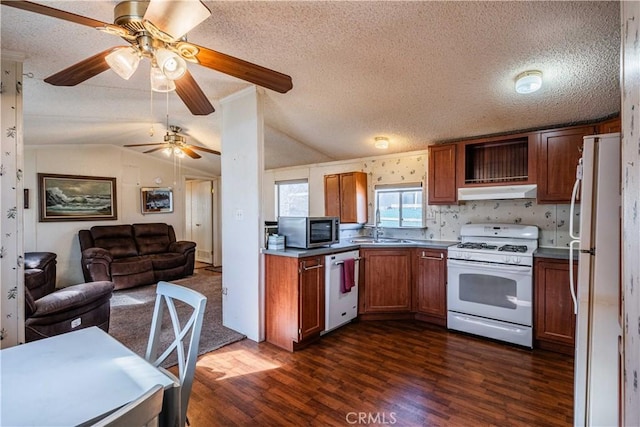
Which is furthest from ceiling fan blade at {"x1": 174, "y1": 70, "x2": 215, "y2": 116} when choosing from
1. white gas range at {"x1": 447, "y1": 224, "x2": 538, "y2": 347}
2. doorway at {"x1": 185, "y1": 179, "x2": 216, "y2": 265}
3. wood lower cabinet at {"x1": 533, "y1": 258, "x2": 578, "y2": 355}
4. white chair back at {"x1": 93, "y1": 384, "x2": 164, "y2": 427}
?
doorway at {"x1": 185, "y1": 179, "x2": 216, "y2": 265}

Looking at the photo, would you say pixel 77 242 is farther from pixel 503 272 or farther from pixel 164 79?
pixel 503 272

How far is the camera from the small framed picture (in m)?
5.85

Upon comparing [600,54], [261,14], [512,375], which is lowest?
[512,375]

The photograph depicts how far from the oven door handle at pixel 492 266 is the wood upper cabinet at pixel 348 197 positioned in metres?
1.53

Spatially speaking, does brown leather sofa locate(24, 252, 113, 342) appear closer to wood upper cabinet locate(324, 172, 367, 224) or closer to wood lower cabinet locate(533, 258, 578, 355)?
wood upper cabinet locate(324, 172, 367, 224)

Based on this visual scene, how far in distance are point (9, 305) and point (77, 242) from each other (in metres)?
3.87

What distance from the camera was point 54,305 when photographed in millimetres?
2254

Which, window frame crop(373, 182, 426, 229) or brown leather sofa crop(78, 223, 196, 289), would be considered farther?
brown leather sofa crop(78, 223, 196, 289)

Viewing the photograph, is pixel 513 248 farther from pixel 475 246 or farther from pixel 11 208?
pixel 11 208

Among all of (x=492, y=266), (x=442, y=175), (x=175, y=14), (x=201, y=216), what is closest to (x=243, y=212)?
(x=175, y=14)

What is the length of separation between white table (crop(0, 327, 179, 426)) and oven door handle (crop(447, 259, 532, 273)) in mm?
2910

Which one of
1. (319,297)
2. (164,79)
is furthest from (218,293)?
(164,79)

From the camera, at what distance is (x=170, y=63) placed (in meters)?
1.58

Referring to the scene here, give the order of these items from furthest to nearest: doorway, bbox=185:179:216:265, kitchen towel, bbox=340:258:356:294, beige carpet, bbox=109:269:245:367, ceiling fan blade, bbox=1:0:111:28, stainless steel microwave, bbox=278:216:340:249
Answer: doorway, bbox=185:179:216:265, kitchen towel, bbox=340:258:356:294, stainless steel microwave, bbox=278:216:340:249, beige carpet, bbox=109:269:245:367, ceiling fan blade, bbox=1:0:111:28
